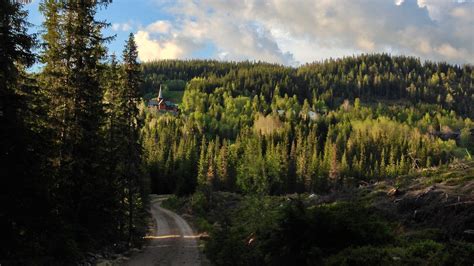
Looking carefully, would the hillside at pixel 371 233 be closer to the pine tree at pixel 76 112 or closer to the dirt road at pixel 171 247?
the dirt road at pixel 171 247

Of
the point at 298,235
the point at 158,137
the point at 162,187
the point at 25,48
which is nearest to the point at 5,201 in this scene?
the point at 25,48

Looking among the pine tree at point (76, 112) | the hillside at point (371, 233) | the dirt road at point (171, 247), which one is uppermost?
the pine tree at point (76, 112)

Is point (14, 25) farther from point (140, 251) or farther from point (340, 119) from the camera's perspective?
point (340, 119)

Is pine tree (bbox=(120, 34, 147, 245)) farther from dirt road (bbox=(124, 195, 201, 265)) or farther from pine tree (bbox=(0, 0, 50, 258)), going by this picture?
pine tree (bbox=(0, 0, 50, 258))

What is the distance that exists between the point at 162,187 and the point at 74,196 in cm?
8248

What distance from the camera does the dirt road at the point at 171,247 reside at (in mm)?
27031

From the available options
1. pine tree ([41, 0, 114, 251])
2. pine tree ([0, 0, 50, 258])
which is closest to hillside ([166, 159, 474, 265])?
pine tree ([41, 0, 114, 251])

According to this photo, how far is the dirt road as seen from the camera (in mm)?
27031

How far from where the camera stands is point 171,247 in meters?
33.2

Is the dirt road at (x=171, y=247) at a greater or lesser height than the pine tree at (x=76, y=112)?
lesser

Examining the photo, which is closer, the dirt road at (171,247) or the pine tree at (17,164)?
the pine tree at (17,164)

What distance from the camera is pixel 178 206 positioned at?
230ft

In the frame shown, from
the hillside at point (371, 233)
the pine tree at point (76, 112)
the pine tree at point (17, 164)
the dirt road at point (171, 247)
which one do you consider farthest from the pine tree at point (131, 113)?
the pine tree at point (17, 164)

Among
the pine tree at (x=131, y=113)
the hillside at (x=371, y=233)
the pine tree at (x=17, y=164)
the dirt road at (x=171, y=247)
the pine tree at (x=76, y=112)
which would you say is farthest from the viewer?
the pine tree at (x=131, y=113)
